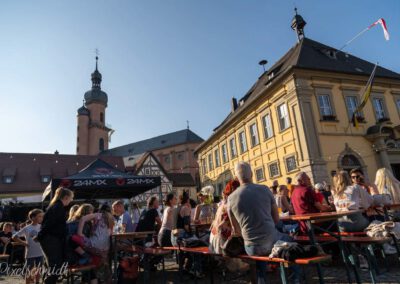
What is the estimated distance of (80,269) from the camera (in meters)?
4.46

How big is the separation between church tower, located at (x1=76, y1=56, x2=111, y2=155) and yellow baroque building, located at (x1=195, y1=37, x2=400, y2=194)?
4522 centimetres

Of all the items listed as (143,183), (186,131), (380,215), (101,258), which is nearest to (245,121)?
(143,183)

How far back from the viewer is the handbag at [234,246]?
3723 millimetres

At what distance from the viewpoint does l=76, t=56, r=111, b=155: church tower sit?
58778 millimetres

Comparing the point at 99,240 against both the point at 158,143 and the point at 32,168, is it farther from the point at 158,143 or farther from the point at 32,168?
the point at 158,143

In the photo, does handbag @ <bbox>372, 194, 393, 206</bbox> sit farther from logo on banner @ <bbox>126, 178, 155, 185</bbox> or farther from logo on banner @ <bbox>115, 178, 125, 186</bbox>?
logo on banner @ <bbox>115, 178, 125, 186</bbox>

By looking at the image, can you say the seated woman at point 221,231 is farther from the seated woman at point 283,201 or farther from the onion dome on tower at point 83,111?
the onion dome on tower at point 83,111

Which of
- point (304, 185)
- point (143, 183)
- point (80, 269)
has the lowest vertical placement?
point (80, 269)

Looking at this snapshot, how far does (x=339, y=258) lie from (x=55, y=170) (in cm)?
4538

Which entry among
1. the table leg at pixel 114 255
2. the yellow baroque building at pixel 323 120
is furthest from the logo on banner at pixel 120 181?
the yellow baroque building at pixel 323 120

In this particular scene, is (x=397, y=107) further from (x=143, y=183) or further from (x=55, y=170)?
(x=55, y=170)

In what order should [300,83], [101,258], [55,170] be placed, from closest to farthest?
[101,258]
[300,83]
[55,170]

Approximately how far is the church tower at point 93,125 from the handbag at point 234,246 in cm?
5846

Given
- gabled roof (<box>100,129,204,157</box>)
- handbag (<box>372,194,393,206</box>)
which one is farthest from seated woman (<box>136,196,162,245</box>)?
gabled roof (<box>100,129,204,157</box>)
